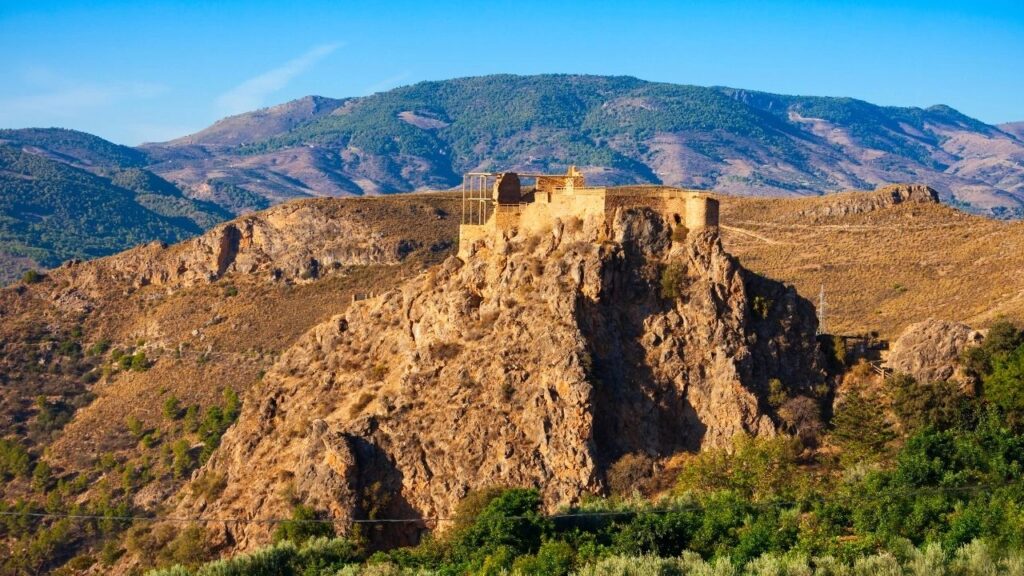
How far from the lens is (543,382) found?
155ft

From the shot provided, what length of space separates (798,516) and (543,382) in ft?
28.4

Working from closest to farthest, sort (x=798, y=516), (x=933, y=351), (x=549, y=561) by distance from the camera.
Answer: (x=549, y=561)
(x=798, y=516)
(x=933, y=351)

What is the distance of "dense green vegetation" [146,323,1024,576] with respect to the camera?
4103cm

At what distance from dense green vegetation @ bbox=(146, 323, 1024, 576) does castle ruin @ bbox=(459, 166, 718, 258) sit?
26.8 feet

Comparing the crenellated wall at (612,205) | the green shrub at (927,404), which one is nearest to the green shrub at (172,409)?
the crenellated wall at (612,205)

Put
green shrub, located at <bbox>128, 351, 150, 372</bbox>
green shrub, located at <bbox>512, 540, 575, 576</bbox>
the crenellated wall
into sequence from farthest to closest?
1. green shrub, located at <bbox>128, 351, 150, 372</bbox>
2. the crenellated wall
3. green shrub, located at <bbox>512, 540, 575, 576</bbox>

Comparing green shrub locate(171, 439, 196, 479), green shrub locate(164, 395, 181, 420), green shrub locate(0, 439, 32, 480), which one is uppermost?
green shrub locate(164, 395, 181, 420)

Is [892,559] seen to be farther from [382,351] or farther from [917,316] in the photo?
[917,316]

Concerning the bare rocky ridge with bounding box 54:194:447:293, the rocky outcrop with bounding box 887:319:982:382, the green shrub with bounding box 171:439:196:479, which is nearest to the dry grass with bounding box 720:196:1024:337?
the rocky outcrop with bounding box 887:319:982:382

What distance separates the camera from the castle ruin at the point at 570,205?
2009 inches

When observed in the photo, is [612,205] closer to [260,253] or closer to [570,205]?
[570,205]

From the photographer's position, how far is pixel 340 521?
46344 mm

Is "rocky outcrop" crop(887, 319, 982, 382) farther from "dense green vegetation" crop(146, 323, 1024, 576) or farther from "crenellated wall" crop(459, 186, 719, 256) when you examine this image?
"crenellated wall" crop(459, 186, 719, 256)

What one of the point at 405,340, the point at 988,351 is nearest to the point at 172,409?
the point at 405,340
